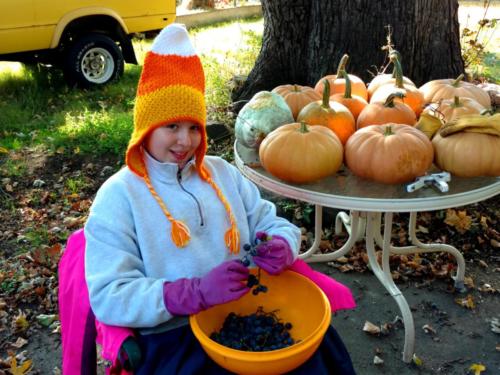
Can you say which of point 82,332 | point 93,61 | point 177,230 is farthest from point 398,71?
point 93,61

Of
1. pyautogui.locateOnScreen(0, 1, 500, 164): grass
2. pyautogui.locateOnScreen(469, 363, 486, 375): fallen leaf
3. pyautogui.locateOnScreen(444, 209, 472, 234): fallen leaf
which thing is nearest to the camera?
pyautogui.locateOnScreen(469, 363, 486, 375): fallen leaf

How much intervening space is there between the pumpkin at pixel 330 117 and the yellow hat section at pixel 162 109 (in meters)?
0.74

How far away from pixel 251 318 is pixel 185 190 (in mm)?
501

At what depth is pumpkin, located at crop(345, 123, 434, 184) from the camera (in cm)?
211

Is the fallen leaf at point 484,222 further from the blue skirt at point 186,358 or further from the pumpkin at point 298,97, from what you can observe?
the blue skirt at point 186,358

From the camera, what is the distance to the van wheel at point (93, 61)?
668 cm

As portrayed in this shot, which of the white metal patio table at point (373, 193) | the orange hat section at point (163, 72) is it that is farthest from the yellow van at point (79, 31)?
the orange hat section at point (163, 72)

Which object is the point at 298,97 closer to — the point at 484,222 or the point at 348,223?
the point at 348,223

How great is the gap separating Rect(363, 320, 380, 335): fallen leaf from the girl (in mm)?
1093

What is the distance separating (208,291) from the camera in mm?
1580

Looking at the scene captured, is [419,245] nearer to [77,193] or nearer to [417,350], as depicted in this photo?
[417,350]

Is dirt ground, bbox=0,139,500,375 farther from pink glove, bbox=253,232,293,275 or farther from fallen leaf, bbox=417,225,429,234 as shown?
pink glove, bbox=253,232,293,275

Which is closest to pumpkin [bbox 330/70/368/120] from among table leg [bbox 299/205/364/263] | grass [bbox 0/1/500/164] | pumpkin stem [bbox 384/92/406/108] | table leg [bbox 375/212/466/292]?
pumpkin stem [bbox 384/92/406/108]

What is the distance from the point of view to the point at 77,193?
442cm
